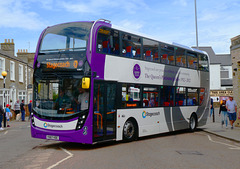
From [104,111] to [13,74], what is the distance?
79.7 feet

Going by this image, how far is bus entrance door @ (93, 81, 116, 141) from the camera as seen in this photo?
10.1 m

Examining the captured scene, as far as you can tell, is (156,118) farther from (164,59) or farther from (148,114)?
(164,59)

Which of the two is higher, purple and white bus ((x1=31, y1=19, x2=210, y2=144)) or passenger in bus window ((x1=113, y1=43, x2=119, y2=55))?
passenger in bus window ((x1=113, y1=43, x2=119, y2=55))

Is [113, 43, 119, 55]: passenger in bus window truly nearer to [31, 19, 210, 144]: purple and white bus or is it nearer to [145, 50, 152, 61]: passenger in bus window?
[31, 19, 210, 144]: purple and white bus

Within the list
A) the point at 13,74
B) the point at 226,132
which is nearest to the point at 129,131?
the point at 226,132

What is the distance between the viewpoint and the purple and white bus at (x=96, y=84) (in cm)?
981

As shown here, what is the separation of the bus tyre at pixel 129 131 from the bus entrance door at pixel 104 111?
729 mm

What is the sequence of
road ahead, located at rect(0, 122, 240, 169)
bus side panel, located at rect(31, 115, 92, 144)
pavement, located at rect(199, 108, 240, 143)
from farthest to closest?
pavement, located at rect(199, 108, 240, 143), bus side panel, located at rect(31, 115, 92, 144), road ahead, located at rect(0, 122, 240, 169)

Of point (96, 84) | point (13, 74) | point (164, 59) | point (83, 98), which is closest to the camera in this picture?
point (83, 98)

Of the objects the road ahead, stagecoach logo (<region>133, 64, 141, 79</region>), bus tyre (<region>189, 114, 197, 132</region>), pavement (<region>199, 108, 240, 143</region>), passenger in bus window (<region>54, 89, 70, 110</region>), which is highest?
stagecoach logo (<region>133, 64, 141, 79</region>)

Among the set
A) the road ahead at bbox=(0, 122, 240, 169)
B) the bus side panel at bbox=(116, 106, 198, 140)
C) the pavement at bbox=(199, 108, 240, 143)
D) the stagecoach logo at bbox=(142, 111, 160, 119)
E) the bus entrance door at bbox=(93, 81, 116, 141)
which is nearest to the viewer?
the road ahead at bbox=(0, 122, 240, 169)

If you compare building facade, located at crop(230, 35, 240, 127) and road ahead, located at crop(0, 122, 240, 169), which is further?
building facade, located at crop(230, 35, 240, 127)

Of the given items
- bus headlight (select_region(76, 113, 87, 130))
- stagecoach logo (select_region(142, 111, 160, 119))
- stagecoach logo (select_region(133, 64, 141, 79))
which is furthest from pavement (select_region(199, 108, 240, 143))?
bus headlight (select_region(76, 113, 87, 130))

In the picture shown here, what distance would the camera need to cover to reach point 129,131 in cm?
1176
